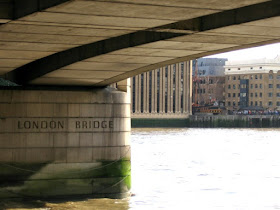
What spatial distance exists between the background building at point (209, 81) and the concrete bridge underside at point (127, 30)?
139 meters

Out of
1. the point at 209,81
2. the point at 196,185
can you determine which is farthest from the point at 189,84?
the point at 196,185

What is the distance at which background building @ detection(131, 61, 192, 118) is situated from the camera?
131500 millimetres

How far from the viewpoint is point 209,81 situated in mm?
159625

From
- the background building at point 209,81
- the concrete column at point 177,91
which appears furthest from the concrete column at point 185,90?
the background building at point 209,81

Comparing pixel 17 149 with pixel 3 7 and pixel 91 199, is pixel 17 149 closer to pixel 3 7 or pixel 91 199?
pixel 91 199

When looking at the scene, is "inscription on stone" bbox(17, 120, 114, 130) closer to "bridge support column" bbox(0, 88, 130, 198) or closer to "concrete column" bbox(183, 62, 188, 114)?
"bridge support column" bbox(0, 88, 130, 198)

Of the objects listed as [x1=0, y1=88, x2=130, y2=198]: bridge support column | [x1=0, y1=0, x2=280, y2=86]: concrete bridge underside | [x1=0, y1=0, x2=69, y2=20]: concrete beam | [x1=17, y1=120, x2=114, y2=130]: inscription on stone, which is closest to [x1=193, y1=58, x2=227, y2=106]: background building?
[x1=0, y1=88, x2=130, y2=198]: bridge support column

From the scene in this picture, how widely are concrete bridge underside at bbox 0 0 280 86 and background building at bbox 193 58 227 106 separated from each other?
455ft

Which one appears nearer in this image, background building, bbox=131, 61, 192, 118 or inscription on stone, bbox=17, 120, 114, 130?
inscription on stone, bbox=17, 120, 114, 130

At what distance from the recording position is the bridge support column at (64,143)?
20.8m

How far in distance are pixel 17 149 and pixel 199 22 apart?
959 centimetres

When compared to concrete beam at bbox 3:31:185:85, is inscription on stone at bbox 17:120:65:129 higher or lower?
lower

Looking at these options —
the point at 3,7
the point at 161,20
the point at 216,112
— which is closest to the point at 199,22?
the point at 161,20

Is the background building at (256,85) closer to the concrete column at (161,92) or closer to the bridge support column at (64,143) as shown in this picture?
the concrete column at (161,92)
